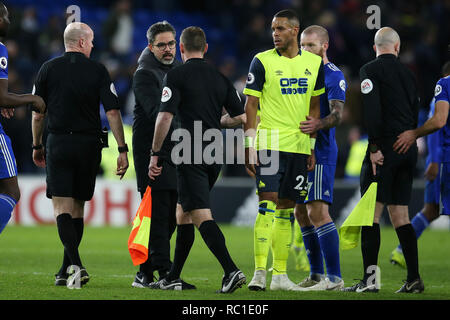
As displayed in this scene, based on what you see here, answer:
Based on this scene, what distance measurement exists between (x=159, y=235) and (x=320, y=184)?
5.08ft

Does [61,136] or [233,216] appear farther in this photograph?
[233,216]

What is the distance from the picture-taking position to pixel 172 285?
716cm

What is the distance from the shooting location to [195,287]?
7.30 m

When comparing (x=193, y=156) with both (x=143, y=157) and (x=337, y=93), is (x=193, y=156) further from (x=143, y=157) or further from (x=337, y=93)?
(x=337, y=93)

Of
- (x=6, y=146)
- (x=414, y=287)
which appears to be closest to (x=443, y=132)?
(x=414, y=287)

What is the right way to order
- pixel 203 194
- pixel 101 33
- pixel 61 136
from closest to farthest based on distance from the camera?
pixel 203 194
pixel 61 136
pixel 101 33

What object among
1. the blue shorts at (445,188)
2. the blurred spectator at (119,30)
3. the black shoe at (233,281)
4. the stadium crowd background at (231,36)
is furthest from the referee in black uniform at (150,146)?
the blurred spectator at (119,30)

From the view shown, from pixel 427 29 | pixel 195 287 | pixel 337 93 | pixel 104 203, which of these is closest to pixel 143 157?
pixel 195 287

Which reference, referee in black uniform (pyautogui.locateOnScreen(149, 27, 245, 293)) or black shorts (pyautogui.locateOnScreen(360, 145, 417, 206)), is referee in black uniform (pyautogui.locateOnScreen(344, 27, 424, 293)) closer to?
black shorts (pyautogui.locateOnScreen(360, 145, 417, 206))

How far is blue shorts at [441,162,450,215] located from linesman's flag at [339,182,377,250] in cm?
88

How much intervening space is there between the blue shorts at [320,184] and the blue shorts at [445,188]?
1041mm

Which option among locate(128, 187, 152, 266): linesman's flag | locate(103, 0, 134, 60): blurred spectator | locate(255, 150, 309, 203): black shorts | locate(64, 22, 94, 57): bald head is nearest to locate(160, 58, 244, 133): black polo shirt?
locate(255, 150, 309, 203): black shorts

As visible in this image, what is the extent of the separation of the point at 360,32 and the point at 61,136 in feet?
43.0

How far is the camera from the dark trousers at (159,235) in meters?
7.56
